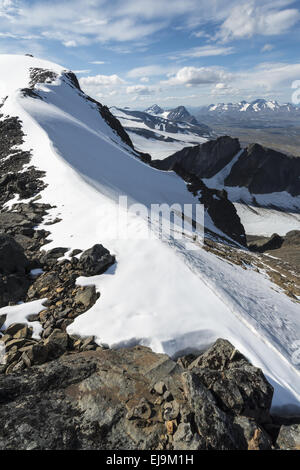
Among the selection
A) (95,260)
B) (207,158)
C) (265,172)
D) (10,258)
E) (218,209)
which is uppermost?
(207,158)

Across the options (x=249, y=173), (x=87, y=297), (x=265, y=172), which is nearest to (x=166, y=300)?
(x=87, y=297)

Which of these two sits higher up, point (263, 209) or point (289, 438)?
point (289, 438)

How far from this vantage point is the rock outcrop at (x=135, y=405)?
16.8 feet

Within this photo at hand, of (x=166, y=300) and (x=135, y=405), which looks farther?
(x=166, y=300)

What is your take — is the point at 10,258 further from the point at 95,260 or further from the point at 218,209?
the point at 218,209

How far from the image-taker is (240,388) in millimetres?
5969

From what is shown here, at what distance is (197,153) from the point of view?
19338cm

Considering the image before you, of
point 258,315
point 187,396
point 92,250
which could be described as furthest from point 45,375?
point 258,315

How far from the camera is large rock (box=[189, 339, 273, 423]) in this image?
573 cm

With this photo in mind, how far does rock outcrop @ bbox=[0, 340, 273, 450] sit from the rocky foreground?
0.06ft

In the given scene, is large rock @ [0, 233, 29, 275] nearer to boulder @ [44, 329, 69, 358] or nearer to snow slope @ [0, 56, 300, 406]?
snow slope @ [0, 56, 300, 406]

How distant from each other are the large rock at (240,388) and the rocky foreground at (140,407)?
0.06ft

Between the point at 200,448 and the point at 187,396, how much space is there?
946 millimetres

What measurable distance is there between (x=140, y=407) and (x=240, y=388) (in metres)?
2.30
